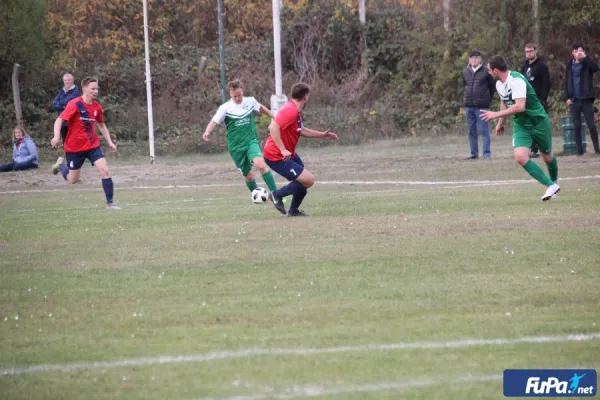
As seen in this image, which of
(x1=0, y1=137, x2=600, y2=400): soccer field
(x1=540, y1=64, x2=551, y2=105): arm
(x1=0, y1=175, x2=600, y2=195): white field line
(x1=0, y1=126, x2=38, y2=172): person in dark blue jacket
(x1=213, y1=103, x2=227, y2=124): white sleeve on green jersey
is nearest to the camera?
(x1=0, y1=137, x2=600, y2=400): soccer field

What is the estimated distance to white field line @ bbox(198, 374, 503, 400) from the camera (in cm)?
559

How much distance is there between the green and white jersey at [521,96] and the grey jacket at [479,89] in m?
8.59

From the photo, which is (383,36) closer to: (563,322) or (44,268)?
(44,268)

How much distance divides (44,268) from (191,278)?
1.71 meters

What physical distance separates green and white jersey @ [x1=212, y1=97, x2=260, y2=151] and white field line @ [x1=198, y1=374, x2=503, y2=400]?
11085 millimetres

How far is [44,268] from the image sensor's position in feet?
34.2

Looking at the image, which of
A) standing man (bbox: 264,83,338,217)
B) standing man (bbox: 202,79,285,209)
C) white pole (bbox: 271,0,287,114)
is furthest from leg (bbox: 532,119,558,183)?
white pole (bbox: 271,0,287,114)

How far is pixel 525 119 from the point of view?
14.6 meters

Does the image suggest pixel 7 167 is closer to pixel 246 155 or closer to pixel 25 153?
pixel 25 153

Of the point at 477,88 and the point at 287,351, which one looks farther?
the point at 477,88

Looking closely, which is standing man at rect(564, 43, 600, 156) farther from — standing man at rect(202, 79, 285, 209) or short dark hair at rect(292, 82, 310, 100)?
short dark hair at rect(292, 82, 310, 100)

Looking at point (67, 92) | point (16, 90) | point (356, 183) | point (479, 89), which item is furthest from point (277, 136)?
point (16, 90)

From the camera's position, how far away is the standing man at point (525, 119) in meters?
14.1

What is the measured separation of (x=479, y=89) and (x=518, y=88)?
9138 mm
